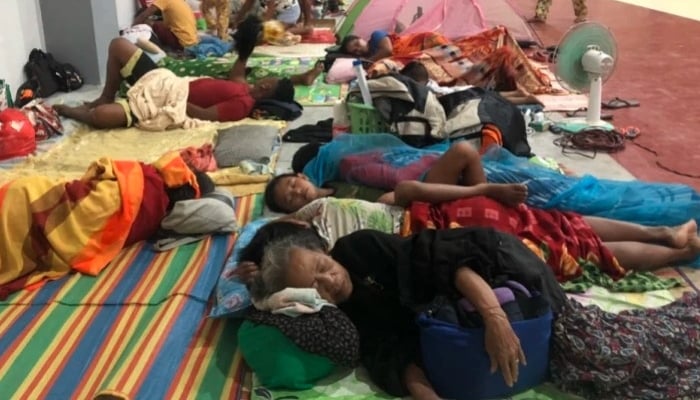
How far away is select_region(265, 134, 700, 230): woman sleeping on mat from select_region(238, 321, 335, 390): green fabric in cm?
75

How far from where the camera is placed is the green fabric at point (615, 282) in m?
2.35

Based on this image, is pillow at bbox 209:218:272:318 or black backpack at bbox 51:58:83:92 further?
black backpack at bbox 51:58:83:92

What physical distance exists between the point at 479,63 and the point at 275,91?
131cm

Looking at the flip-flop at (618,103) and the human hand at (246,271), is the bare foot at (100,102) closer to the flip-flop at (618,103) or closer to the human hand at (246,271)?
the human hand at (246,271)

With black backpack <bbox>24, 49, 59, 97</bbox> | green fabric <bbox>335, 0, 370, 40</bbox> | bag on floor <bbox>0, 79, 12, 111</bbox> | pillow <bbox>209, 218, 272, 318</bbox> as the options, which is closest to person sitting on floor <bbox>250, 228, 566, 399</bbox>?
pillow <bbox>209, 218, 272, 318</bbox>

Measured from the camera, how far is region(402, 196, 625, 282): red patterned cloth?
7.73 ft

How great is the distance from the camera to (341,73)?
511cm

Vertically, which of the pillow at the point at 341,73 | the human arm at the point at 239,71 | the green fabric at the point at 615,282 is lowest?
the green fabric at the point at 615,282

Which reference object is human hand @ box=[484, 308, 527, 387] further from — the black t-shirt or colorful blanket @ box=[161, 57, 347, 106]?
colorful blanket @ box=[161, 57, 347, 106]

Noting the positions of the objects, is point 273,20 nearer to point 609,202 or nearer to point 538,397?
point 609,202

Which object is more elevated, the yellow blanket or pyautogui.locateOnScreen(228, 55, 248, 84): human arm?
pyautogui.locateOnScreen(228, 55, 248, 84): human arm

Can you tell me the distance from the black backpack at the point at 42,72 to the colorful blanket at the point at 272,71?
746 millimetres

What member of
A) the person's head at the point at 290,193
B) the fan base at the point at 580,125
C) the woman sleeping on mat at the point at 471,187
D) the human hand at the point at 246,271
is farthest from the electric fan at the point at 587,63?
the human hand at the point at 246,271

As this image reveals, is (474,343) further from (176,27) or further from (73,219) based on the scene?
(176,27)
